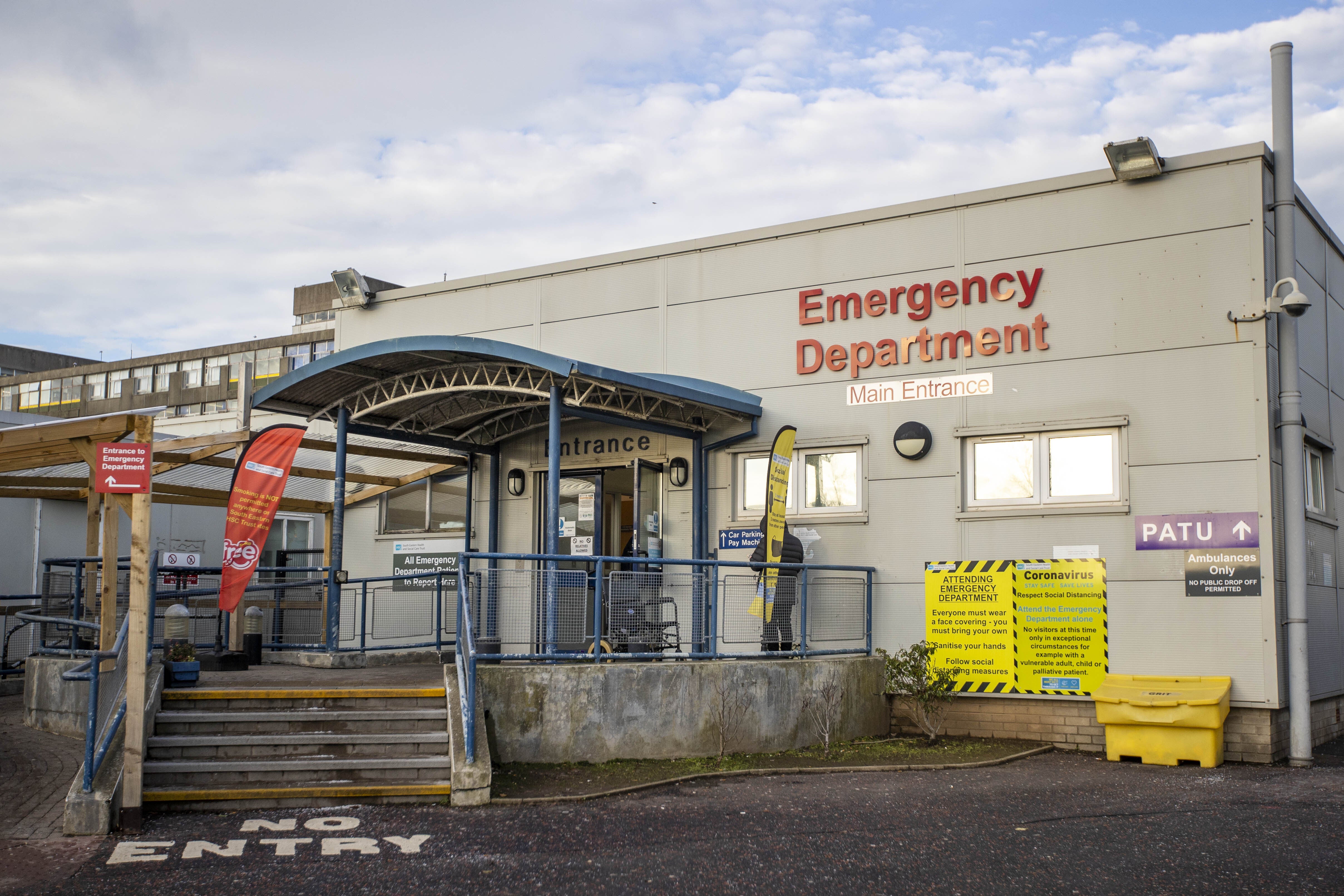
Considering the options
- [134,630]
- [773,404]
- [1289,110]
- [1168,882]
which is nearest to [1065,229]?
[1289,110]

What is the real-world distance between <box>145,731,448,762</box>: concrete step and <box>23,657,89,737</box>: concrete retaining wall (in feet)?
6.88

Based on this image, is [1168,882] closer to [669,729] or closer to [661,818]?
[661,818]

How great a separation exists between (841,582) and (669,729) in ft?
9.89

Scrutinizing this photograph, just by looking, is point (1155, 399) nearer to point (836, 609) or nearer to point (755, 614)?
point (836, 609)

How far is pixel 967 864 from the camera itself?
6496 millimetres

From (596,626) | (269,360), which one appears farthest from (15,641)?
(269,360)

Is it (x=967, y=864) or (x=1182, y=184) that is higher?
(x=1182, y=184)

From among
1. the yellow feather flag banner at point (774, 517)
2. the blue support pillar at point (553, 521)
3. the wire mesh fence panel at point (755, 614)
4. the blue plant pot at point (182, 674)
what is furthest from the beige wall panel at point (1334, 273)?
the blue plant pot at point (182, 674)

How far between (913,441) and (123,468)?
7.66 metres

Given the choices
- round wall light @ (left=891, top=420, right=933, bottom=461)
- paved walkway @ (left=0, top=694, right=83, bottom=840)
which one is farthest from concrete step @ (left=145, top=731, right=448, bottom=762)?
round wall light @ (left=891, top=420, right=933, bottom=461)

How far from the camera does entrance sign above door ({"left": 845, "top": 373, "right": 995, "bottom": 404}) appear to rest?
1202 cm

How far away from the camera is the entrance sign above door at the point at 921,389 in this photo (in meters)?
12.0

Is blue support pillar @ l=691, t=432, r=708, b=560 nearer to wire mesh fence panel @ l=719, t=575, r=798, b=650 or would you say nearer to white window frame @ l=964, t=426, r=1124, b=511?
wire mesh fence panel @ l=719, t=575, r=798, b=650

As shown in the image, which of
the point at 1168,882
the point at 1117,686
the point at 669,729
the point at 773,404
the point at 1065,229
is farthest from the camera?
the point at 773,404
